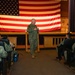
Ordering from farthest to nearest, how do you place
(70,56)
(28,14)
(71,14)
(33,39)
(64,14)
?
(64,14)
(28,14)
(71,14)
(33,39)
(70,56)

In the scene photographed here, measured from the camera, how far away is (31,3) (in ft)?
40.8

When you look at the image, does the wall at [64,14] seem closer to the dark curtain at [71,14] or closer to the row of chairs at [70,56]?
the dark curtain at [71,14]

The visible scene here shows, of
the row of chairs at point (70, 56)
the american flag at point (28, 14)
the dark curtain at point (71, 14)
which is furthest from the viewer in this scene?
the american flag at point (28, 14)

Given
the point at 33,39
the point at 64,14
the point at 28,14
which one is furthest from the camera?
the point at 64,14

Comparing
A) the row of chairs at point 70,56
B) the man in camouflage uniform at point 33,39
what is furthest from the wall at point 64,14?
the row of chairs at point 70,56

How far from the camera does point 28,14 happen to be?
40.8 feet

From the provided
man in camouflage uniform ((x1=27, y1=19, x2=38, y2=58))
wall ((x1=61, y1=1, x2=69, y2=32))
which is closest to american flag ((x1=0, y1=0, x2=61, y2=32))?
wall ((x1=61, y1=1, x2=69, y2=32))

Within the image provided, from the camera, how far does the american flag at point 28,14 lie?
39.9 feet

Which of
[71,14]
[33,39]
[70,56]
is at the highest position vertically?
[71,14]

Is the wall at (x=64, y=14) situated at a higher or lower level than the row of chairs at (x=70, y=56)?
higher

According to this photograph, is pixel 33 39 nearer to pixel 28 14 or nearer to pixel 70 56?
pixel 70 56

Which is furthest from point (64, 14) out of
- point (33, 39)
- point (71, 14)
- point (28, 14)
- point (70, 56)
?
point (70, 56)

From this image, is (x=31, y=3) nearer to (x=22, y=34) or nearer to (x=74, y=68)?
(x=22, y=34)

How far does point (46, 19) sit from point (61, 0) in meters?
1.26
